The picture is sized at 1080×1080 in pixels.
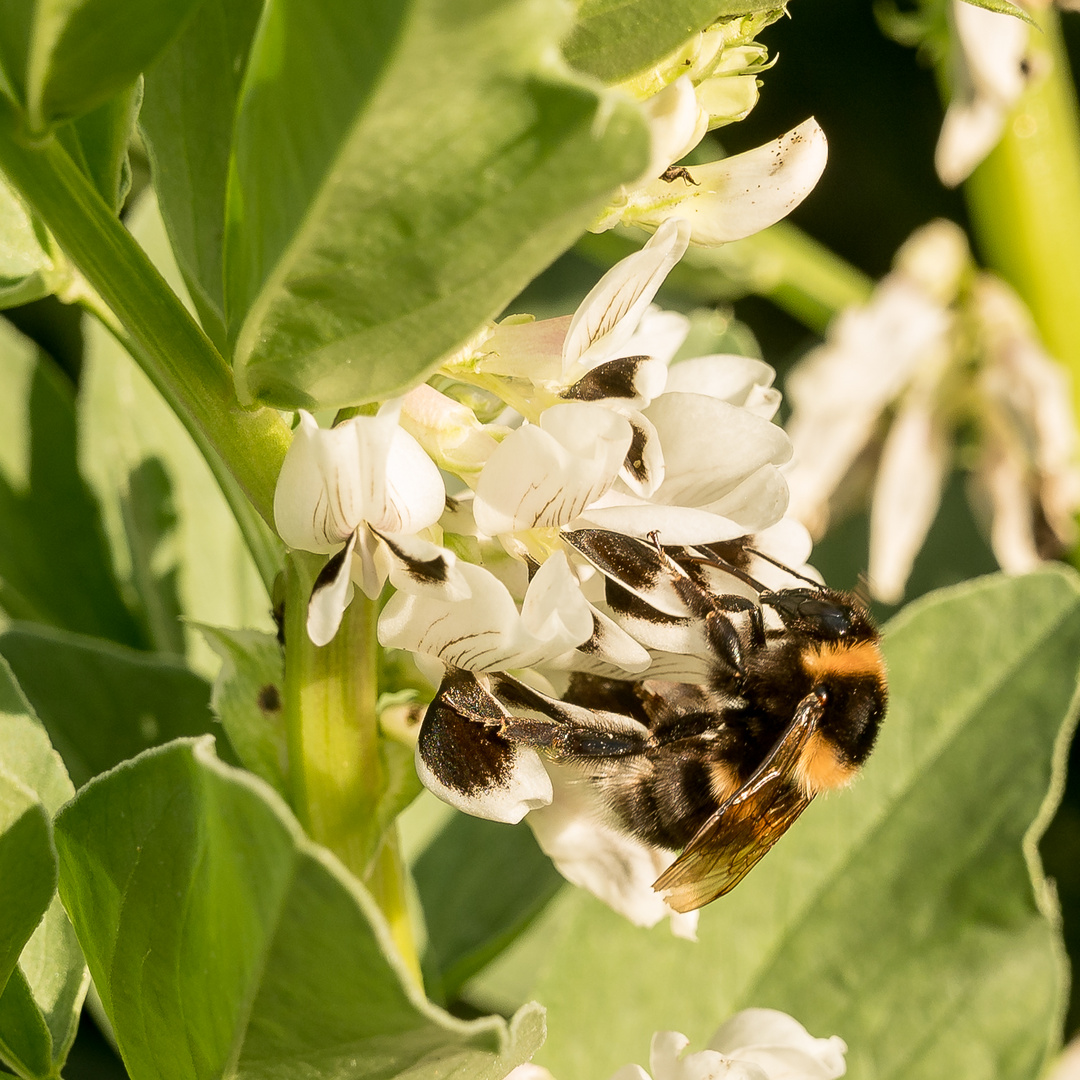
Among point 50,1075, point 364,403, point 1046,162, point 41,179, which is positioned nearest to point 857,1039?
point 50,1075

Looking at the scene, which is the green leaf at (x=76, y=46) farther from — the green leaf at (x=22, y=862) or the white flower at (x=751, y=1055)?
the white flower at (x=751, y=1055)

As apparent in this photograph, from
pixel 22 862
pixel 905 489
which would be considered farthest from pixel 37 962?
pixel 905 489

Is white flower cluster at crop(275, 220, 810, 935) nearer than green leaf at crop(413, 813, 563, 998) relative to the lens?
Yes

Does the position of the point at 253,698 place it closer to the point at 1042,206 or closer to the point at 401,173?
the point at 401,173

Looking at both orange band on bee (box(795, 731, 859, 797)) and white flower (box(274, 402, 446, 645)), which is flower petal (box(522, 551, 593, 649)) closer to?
white flower (box(274, 402, 446, 645))

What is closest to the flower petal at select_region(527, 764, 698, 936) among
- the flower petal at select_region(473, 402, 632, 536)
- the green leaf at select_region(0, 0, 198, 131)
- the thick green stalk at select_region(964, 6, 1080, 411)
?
the flower petal at select_region(473, 402, 632, 536)

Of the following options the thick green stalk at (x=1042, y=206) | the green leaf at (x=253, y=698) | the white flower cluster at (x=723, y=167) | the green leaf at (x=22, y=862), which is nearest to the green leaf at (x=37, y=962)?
the green leaf at (x=22, y=862)
